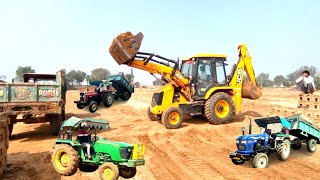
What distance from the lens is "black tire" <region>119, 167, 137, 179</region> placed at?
6.26m

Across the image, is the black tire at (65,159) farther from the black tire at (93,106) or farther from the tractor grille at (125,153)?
the black tire at (93,106)

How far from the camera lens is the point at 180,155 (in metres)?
8.75

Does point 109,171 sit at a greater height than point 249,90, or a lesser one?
lesser

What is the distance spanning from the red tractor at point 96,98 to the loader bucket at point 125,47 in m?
6.51

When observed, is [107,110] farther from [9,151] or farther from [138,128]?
[9,151]

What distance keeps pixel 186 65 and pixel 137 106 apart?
8.55 metres

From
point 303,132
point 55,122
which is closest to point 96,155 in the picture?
point 55,122

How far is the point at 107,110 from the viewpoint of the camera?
18.7 meters

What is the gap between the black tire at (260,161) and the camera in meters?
7.75

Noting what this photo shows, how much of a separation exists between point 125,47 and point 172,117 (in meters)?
3.66

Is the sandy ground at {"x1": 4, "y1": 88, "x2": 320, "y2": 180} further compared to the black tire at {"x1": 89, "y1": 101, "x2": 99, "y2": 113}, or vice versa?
the black tire at {"x1": 89, "y1": 101, "x2": 99, "y2": 113}

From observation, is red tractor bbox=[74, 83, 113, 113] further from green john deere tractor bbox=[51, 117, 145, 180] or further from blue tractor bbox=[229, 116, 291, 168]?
blue tractor bbox=[229, 116, 291, 168]

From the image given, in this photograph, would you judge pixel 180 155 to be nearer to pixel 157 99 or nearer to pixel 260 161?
pixel 260 161

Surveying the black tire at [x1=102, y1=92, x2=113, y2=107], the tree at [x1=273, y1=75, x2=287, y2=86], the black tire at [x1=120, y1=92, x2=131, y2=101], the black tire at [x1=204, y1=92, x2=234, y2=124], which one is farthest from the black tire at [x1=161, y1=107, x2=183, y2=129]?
the tree at [x1=273, y1=75, x2=287, y2=86]
